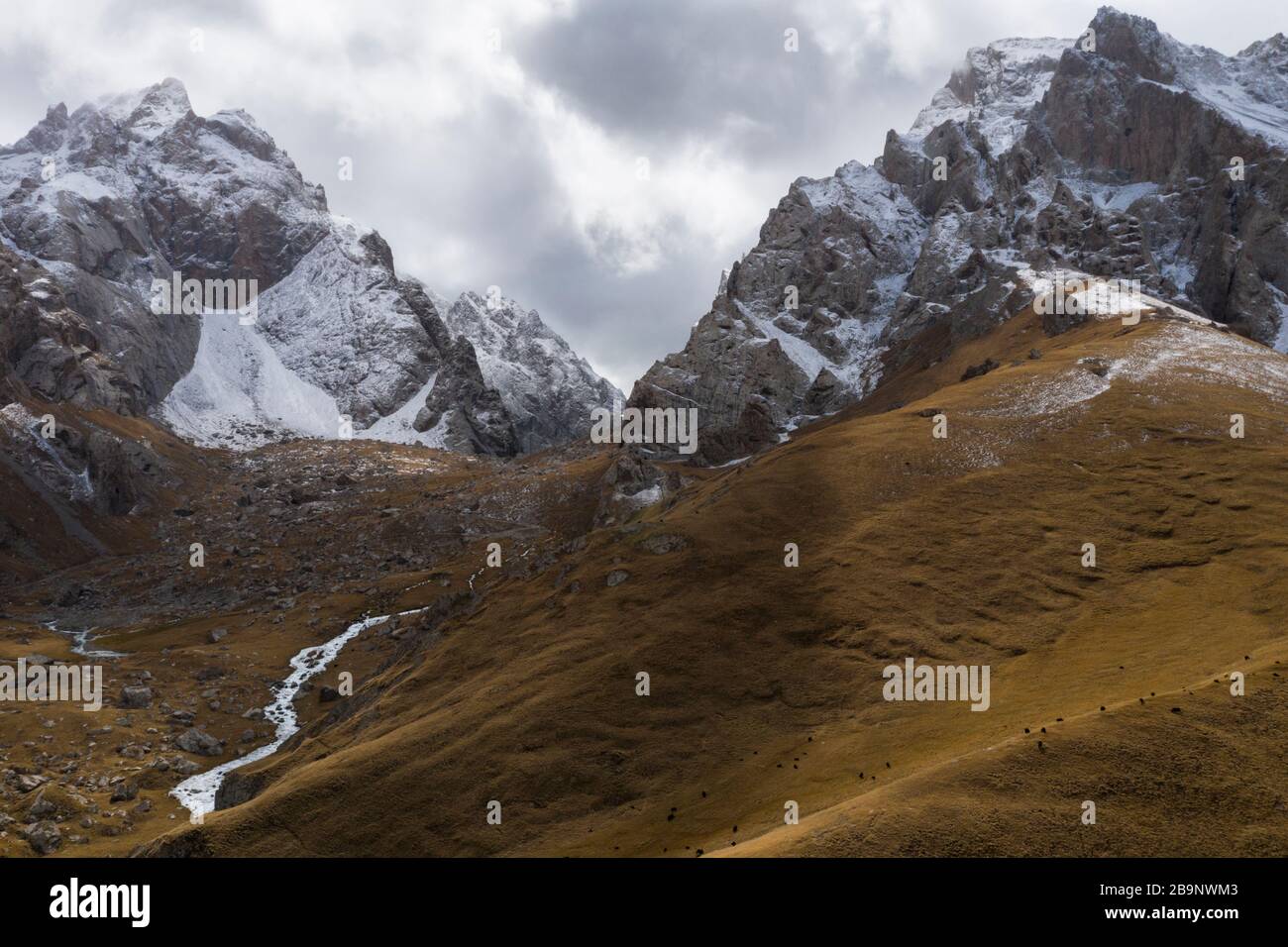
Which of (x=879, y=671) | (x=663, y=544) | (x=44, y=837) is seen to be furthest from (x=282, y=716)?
(x=879, y=671)

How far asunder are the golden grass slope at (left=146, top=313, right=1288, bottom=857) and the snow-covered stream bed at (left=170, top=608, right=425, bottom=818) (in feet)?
53.0

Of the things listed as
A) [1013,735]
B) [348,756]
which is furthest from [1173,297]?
[348,756]

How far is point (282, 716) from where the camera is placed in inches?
4715

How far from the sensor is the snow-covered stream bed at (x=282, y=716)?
314 feet

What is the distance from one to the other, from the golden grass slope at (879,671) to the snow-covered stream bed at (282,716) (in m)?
16.1

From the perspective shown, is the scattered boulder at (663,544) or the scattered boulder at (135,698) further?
the scattered boulder at (135,698)

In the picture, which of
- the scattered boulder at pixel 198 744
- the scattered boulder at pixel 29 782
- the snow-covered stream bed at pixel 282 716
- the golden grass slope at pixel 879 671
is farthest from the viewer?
the scattered boulder at pixel 198 744

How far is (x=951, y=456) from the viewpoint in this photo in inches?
4232

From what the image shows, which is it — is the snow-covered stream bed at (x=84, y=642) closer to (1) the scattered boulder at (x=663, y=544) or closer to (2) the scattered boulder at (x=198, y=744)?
(2) the scattered boulder at (x=198, y=744)

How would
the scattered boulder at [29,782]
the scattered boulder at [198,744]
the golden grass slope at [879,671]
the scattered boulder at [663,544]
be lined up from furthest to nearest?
the scattered boulder at [198,744]
the scattered boulder at [663,544]
the scattered boulder at [29,782]
the golden grass slope at [879,671]

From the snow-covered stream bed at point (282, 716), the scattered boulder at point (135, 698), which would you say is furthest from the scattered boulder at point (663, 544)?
the scattered boulder at point (135, 698)

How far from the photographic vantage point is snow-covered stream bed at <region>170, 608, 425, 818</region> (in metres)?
95.8

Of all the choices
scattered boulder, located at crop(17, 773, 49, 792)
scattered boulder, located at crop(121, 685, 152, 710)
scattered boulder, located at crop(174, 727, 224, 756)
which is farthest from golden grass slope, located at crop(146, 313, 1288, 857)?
scattered boulder, located at crop(121, 685, 152, 710)

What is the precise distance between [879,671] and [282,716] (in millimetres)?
80742
